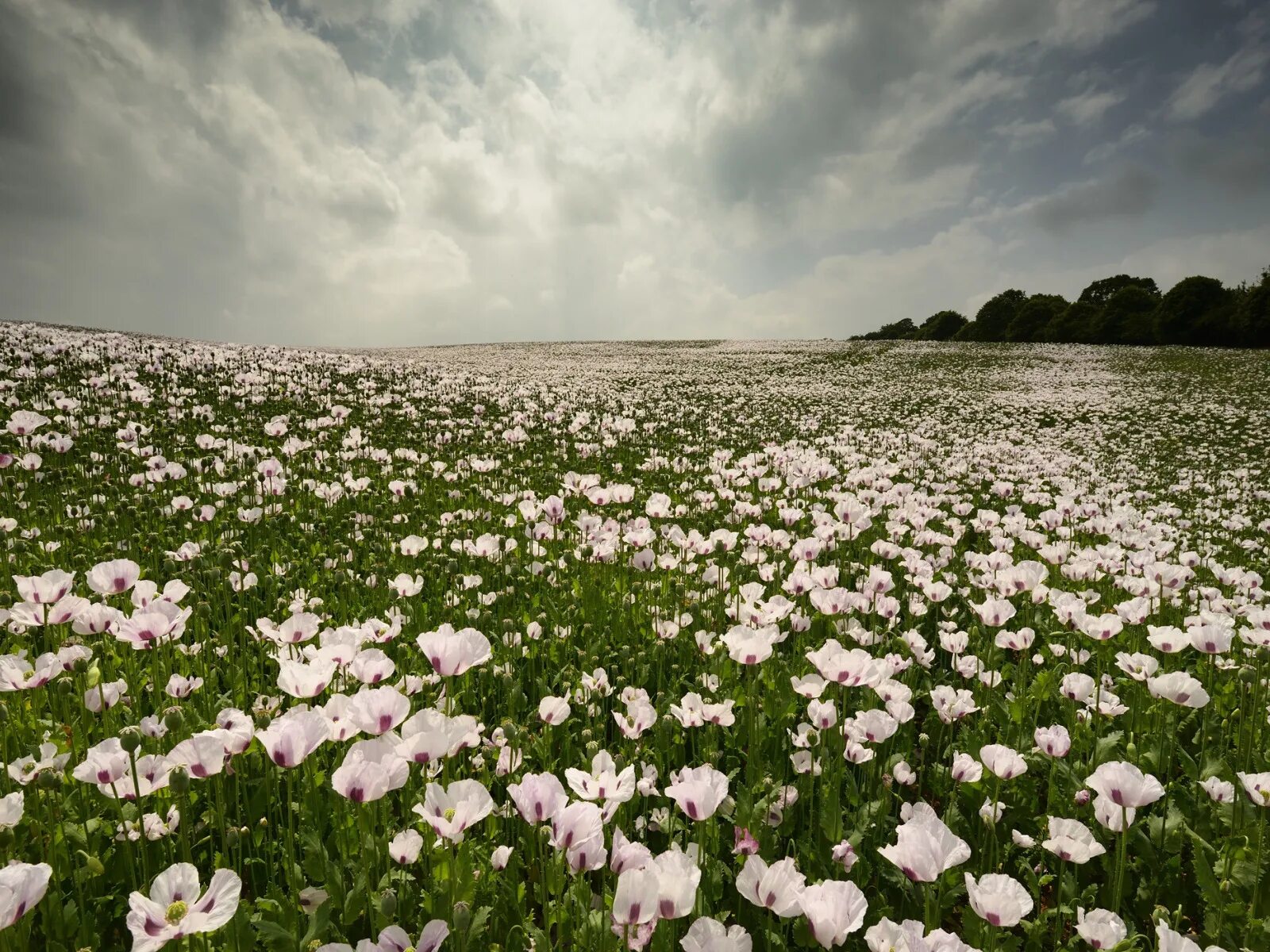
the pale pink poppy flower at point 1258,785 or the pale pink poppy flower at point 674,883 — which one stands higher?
the pale pink poppy flower at point 674,883

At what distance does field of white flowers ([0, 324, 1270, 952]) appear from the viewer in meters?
1.85

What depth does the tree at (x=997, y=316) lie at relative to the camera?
77312 millimetres

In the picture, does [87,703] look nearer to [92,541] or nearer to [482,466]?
[92,541]

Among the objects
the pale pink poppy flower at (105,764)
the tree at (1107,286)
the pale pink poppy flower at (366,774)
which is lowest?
the pale pink poppy flower at (105,764)

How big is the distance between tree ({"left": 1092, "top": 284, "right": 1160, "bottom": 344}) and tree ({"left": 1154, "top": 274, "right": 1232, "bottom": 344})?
2877mm

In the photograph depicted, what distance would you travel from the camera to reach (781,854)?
8.64 ft

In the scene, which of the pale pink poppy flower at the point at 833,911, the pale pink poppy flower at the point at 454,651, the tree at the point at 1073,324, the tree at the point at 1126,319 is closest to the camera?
the pale pink poppy flower at the point at 833,911

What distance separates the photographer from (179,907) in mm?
1452

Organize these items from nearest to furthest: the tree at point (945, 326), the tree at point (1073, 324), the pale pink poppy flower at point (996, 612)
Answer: the pale pink poppy flower at point (996, 612) < the tree at point (1073, 324) < the tree at point (945, 326)

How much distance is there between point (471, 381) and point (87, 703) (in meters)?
18.8

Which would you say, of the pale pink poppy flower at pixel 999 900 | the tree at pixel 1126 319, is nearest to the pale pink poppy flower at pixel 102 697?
the pale pink poppy flower at pixel 999 900

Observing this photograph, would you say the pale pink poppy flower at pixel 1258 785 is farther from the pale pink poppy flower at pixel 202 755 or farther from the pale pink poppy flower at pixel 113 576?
the pale pink poppy flower at pixel 113 576

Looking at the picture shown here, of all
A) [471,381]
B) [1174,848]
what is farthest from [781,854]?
[471,381]

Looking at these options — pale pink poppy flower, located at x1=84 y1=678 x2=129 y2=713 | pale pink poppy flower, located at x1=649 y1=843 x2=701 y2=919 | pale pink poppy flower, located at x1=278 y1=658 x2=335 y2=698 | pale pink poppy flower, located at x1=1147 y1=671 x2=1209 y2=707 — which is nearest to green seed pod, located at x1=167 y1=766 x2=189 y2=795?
pale pink poppy flower, located at x1=278 y1=658 x2=335 y2=698
